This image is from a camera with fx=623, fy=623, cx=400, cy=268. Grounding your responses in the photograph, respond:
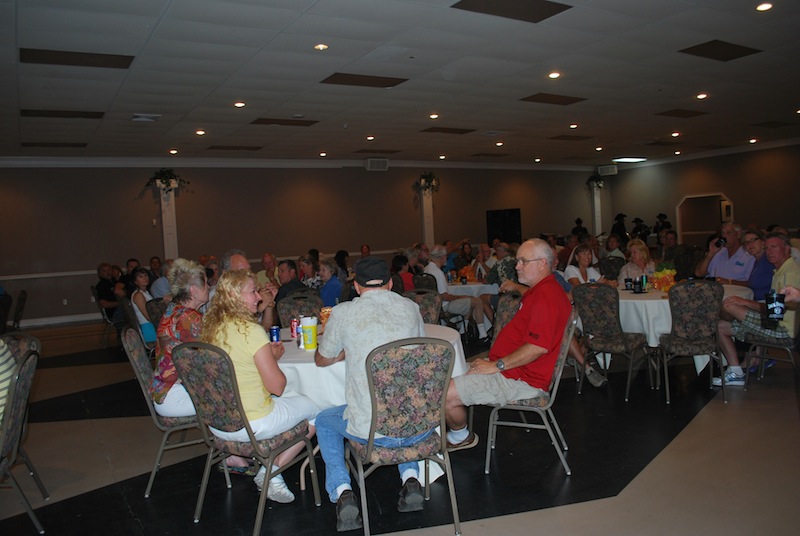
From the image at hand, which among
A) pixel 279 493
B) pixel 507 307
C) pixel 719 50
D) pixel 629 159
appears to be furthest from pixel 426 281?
pixel 629 159

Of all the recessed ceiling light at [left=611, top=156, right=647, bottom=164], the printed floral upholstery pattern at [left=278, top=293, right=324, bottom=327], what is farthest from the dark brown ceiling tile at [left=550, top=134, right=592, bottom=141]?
the printed floral upholstery pattern at [left=278, top=293, right=324, bottom=327]

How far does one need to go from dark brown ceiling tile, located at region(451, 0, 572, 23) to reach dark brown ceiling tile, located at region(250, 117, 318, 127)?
17.1 ft

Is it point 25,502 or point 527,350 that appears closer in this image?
point 25,502

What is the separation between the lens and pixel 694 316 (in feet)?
16.7

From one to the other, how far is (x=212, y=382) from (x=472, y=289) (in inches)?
237

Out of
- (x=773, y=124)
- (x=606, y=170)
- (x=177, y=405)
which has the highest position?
(x=773, y=124)

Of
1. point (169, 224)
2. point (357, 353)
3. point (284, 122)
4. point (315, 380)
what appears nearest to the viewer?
point (357, 353)

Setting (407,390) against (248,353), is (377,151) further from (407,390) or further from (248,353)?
(407,390)

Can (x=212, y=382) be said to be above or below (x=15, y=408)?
above

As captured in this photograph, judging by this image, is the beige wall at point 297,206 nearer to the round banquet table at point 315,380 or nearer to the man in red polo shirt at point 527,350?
the round banquet table at point 315,380

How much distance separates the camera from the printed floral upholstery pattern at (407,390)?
2846mm

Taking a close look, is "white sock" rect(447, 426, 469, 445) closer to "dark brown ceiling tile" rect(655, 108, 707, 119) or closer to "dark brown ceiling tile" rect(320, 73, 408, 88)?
"dark brown ceiling tile" rect(320, 73, 408, 88)

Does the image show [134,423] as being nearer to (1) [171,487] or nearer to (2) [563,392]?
(1) [171,487]

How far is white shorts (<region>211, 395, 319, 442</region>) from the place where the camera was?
322 cm
